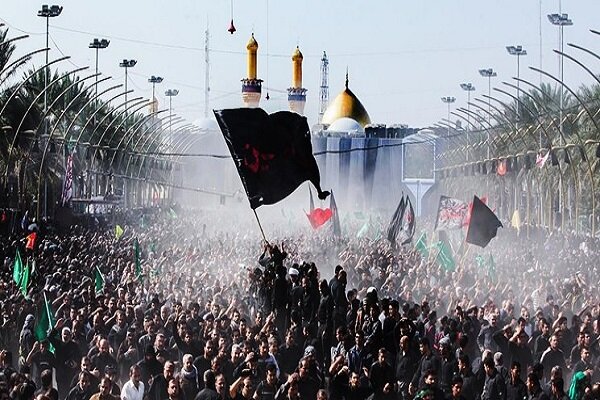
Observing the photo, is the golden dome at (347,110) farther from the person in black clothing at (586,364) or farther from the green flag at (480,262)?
the person in black clothing at (586,364)

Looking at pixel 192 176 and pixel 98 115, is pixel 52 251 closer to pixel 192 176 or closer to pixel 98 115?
pixel 98 115

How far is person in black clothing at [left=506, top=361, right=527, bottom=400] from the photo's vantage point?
39.9 ft

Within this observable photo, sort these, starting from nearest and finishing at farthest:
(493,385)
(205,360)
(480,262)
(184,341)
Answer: (493,385), (205,360), (184,341), (480,262)

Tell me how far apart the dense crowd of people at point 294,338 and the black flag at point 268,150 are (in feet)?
2.84

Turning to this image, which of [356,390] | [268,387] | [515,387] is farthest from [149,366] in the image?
[515,387]

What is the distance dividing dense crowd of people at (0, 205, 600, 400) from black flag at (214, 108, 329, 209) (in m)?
0.87

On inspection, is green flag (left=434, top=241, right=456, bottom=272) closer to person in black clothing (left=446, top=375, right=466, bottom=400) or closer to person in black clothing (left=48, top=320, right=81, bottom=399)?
person in black clothing (left=48, top=320, right=81, bottom=399)

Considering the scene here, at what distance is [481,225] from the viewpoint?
2459 centimetres

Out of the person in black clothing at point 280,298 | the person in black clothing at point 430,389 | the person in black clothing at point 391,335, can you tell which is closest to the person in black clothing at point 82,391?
the person in black clothing at point 430,389

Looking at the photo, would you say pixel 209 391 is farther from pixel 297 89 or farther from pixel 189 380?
pixel 297 89

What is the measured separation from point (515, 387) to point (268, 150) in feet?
26.2

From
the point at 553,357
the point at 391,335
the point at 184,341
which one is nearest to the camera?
the point at 553,357

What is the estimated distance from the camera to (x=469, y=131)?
69.3m

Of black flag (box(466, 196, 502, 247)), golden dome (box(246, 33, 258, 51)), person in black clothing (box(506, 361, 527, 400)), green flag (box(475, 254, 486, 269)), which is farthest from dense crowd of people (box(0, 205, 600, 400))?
golden dome (box(246, 33, 258, 51))
